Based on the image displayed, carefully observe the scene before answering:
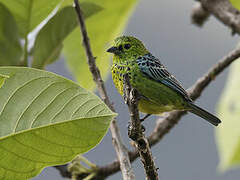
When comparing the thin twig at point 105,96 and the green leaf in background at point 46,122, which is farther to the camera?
the thin twig at point 105,96

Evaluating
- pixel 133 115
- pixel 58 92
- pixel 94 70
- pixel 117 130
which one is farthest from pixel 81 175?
pixel 58 92

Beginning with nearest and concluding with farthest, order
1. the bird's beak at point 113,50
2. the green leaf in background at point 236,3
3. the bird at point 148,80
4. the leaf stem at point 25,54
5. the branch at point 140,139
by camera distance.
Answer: the branch at point 140,139, the green leaf in background at point 236,3, the leaf stem at point 25,54, the bird at point 148,80, the bird's beak at point 113,50

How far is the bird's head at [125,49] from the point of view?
282cm

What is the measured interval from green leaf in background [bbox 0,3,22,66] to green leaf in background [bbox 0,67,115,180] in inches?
39.0

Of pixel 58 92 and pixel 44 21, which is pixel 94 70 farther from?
pixel 44 21

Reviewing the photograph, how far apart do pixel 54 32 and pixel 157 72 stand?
0.79 meters

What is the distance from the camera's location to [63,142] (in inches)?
57.8

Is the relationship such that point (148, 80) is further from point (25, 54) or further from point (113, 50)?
point (25, 54)

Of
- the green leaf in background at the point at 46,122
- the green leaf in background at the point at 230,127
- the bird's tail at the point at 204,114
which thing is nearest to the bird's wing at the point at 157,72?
the bird's tail at the point at 204,114

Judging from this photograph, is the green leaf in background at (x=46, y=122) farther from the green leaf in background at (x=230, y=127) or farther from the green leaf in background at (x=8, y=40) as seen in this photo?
the green leaf in background at (x=230, y=127)

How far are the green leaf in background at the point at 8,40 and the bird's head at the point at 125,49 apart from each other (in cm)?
64

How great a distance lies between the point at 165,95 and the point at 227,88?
43 cm

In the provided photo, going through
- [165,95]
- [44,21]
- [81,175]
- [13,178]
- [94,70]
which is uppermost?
[44,21]

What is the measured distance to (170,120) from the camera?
2600 millimetres
